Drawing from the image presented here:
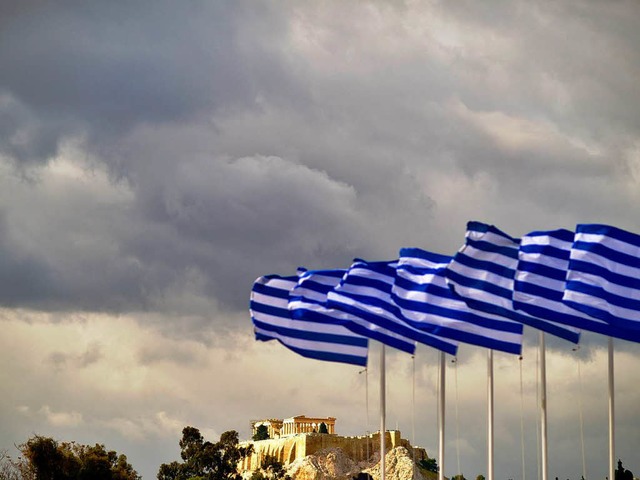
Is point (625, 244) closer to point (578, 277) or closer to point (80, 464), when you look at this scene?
point (578, 277)

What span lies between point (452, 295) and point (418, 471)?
106 meters

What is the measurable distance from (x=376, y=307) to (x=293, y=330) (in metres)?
3.51

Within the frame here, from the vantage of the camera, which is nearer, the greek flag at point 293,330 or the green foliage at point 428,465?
the greek flag at point 293,330

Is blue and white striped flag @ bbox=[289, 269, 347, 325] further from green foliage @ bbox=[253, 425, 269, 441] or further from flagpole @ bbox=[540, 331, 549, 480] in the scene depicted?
green foliage @ bbox=[253, 425, 269, 441]

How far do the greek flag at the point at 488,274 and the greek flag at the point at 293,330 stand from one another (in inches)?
293

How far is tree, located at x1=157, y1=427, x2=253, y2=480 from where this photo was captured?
119 metres

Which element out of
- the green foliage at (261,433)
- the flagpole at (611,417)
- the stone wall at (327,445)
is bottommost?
the flagpole at (611,417)

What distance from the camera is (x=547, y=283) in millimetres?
38000

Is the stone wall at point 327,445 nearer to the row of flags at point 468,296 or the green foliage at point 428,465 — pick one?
the green foliage at point 428,465

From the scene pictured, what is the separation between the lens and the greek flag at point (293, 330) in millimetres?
44938

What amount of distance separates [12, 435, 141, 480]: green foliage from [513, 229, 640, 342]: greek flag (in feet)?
172

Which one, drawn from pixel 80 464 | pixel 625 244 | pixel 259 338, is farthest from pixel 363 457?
pixel 625 244

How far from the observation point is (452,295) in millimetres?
41969

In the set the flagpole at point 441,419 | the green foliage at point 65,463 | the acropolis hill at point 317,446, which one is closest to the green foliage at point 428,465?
the acropolis hill at point 317,446
